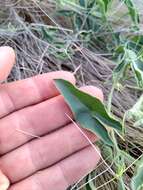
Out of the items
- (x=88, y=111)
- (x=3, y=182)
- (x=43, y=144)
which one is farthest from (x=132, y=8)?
(x=3, y=182)

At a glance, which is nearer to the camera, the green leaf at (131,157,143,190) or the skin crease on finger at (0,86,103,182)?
the green leaf at (131,157,143,190)

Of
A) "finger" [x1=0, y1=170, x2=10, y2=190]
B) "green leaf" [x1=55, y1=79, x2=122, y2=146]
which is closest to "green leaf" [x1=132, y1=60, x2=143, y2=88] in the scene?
"green leaf" [x1=55, y1=79, x2=122, y2=146]

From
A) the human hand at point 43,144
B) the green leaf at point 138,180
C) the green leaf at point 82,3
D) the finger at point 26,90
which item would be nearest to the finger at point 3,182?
the human hand at point 43,144

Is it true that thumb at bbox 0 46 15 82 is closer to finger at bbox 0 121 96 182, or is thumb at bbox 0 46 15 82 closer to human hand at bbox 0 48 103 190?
human hand at bbox 0 48 103 190

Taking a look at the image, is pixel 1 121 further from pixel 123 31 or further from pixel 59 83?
pixel 123 31

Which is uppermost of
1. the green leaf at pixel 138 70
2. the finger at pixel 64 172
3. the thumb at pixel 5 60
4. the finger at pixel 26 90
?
the thumb at pixel 5 60

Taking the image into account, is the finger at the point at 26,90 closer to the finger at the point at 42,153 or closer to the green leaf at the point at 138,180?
the finger at the point at 42,153
